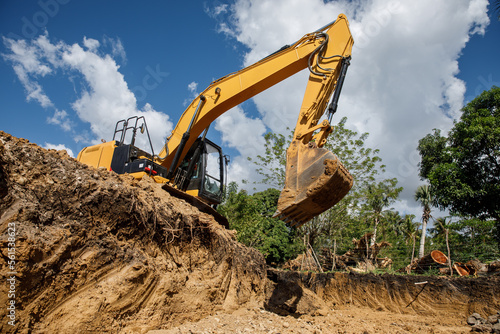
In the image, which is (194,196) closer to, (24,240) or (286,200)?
(286,200)

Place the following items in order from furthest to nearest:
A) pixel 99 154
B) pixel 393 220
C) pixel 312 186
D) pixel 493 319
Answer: pixel 393 220 < pixel 99 154 < pixel 493 319 < pixel 312 186

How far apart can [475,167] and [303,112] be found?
14.8 meters

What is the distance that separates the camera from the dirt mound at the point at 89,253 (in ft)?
10.3

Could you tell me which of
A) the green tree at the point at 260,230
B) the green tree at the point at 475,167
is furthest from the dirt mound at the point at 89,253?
the green tree at the point at 475,167

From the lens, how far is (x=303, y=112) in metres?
5.79

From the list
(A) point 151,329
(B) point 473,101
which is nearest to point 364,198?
(B) point 473,101

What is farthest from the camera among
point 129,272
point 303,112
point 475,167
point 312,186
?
point 475,167

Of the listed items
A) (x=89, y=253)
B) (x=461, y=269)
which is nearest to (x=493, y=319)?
(x=461, y=269)

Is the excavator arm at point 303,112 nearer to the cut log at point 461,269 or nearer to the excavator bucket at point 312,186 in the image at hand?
the excavator bucket at point 312,186

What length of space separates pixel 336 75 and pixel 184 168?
4.60 meters

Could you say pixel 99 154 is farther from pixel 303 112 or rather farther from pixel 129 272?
pixel 303 112

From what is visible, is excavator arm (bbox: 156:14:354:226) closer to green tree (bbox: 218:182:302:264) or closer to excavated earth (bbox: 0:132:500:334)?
excavated earth (bbox: 0:132:500:334)

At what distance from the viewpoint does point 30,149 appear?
387 cm

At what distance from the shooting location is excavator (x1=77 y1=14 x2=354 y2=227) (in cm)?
470
